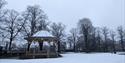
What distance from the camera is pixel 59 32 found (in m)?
64.0

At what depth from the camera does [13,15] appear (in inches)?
1661

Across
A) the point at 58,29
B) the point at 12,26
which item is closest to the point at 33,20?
the point at 12,26

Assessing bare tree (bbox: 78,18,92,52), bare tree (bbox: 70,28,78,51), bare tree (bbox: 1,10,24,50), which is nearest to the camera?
bare tree (bbox: 1,10,24,50)

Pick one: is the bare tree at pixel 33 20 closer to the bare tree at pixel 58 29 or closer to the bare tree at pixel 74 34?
the bare tree at pixel 58 29

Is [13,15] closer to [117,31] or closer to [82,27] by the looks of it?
[82,27]

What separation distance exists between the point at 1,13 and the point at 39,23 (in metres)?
9.56

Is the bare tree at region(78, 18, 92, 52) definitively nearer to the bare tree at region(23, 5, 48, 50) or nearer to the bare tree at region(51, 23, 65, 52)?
the bare tree at region(51, 23, 65, 52)

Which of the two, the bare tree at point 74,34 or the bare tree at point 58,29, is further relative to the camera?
Answer: the bare tree at point 74,34

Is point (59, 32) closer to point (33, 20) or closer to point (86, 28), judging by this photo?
point (86, 28)

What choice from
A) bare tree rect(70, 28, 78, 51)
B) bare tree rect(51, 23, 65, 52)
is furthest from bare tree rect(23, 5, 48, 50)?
bare tree rect(70, 28, 78, 51)

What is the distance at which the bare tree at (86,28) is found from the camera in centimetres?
6157

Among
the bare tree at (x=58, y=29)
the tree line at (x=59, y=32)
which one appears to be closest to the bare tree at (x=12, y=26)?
the tree line at (x=59, y=32)

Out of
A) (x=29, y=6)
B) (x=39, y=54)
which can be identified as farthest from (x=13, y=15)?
(x=39, y=54)

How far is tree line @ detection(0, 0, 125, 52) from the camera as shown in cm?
4128
